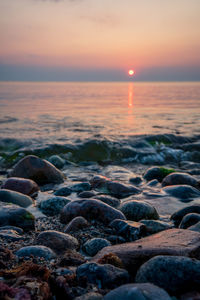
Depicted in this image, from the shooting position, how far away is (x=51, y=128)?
1546 cm

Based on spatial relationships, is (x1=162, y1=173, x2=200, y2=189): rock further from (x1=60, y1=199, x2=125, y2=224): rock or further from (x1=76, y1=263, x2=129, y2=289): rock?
(x1=76, y1=263, x2=129, y2=289): rock

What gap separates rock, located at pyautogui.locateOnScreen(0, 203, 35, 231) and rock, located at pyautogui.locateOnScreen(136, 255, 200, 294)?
2.40 metres

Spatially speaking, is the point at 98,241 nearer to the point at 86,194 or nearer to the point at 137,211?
the point at 137,211

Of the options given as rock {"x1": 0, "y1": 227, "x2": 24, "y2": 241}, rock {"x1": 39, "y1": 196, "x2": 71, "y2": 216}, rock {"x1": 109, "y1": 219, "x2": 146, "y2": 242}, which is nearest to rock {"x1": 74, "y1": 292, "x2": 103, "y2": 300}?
rock {"x1": 109, "y1": 219, "x2": 146, "y2": 242}

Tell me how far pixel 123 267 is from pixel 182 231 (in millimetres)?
979

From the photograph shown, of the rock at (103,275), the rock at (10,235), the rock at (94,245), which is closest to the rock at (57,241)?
the rock at (94,245)

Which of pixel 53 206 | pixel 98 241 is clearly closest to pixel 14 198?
pixel 53 206

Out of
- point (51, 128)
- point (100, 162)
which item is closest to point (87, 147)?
point (100, 162)

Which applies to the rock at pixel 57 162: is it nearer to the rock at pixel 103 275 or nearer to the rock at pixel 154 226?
the rock at pixel 154 226

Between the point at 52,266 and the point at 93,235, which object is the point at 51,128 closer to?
the point at 93,235

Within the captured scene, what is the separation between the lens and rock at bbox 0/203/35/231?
4.35 meters

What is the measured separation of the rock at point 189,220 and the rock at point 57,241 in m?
1.61

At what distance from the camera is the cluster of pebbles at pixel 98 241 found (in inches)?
90.1

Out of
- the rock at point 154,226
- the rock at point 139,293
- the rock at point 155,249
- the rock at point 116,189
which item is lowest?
the rock at point 116,189
